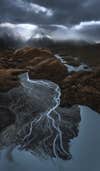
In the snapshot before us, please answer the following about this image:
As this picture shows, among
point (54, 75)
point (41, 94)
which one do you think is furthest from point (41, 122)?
point (54, 75)

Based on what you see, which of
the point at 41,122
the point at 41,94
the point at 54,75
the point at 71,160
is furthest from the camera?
the point at 54,75

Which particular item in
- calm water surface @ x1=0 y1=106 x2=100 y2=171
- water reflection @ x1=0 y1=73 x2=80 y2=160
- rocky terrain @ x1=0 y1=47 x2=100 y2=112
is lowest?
calm water surface @ x1=0 y1=106 x2=100 y2=171

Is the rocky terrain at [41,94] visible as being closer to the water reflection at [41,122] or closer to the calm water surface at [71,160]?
the water reflection at [41,122]

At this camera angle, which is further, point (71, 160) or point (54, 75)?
point (54, 75)

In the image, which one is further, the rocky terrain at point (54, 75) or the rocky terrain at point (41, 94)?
the rocky terrain at point (54, 75)

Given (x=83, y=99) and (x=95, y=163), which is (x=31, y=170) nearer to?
(x=95, y=163)

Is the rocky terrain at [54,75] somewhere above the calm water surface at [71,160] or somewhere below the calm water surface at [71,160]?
above

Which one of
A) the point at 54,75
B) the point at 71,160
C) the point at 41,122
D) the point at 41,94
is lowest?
the point at 71,160

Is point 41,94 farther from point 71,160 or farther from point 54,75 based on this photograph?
point 71,160

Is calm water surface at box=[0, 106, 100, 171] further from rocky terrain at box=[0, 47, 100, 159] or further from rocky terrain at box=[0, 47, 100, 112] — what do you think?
rocky terrain at box=[0, 47, 100, 112]

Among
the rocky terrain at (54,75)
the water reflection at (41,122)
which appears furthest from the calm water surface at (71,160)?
the rocky terrain at (54,75)

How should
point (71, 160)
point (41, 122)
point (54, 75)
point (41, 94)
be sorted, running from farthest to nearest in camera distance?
point (54, 75) → point (41, 94) → point (41, 122) → point (71, 160)

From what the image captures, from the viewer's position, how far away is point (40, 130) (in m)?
22.1

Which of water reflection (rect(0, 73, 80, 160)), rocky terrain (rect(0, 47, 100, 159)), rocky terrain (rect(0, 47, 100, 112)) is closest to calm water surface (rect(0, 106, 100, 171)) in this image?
water reflection (rect(0, 73, 80, 160))
